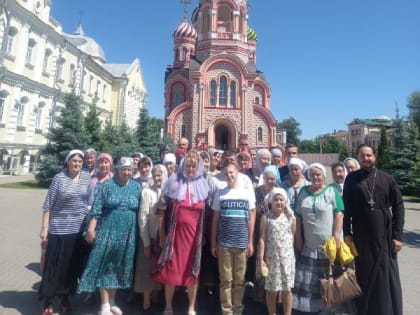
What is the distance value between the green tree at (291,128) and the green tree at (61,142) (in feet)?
203

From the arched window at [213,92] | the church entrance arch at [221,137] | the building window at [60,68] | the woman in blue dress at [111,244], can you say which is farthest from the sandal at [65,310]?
the arched window at [213,92]

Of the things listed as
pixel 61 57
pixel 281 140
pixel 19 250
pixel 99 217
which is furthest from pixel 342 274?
pixel 281 140

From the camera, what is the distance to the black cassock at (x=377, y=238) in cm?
310

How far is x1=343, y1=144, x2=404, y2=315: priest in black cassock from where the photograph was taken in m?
3.11

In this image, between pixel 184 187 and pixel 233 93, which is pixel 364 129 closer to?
pixel 233 93

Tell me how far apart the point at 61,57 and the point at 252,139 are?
15752 mm

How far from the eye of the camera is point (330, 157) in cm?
3925

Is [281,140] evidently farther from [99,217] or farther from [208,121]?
[99,217]

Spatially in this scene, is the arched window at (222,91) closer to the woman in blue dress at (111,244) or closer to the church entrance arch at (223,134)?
the church entrance arch at (223,134)

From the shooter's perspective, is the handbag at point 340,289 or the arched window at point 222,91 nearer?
the handbag at point 340,289

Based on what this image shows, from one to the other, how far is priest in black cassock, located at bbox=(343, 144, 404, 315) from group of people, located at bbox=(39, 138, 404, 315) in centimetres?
1

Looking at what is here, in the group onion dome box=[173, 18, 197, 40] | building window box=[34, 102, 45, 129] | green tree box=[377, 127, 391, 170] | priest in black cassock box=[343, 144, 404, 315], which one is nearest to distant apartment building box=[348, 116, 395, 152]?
green tree box=[377, 127, 391, 170]

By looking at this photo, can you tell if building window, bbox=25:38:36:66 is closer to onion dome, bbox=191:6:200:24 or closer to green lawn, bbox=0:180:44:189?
green lawn, bbox=0:180:44:189

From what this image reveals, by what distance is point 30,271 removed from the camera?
15.0ft
